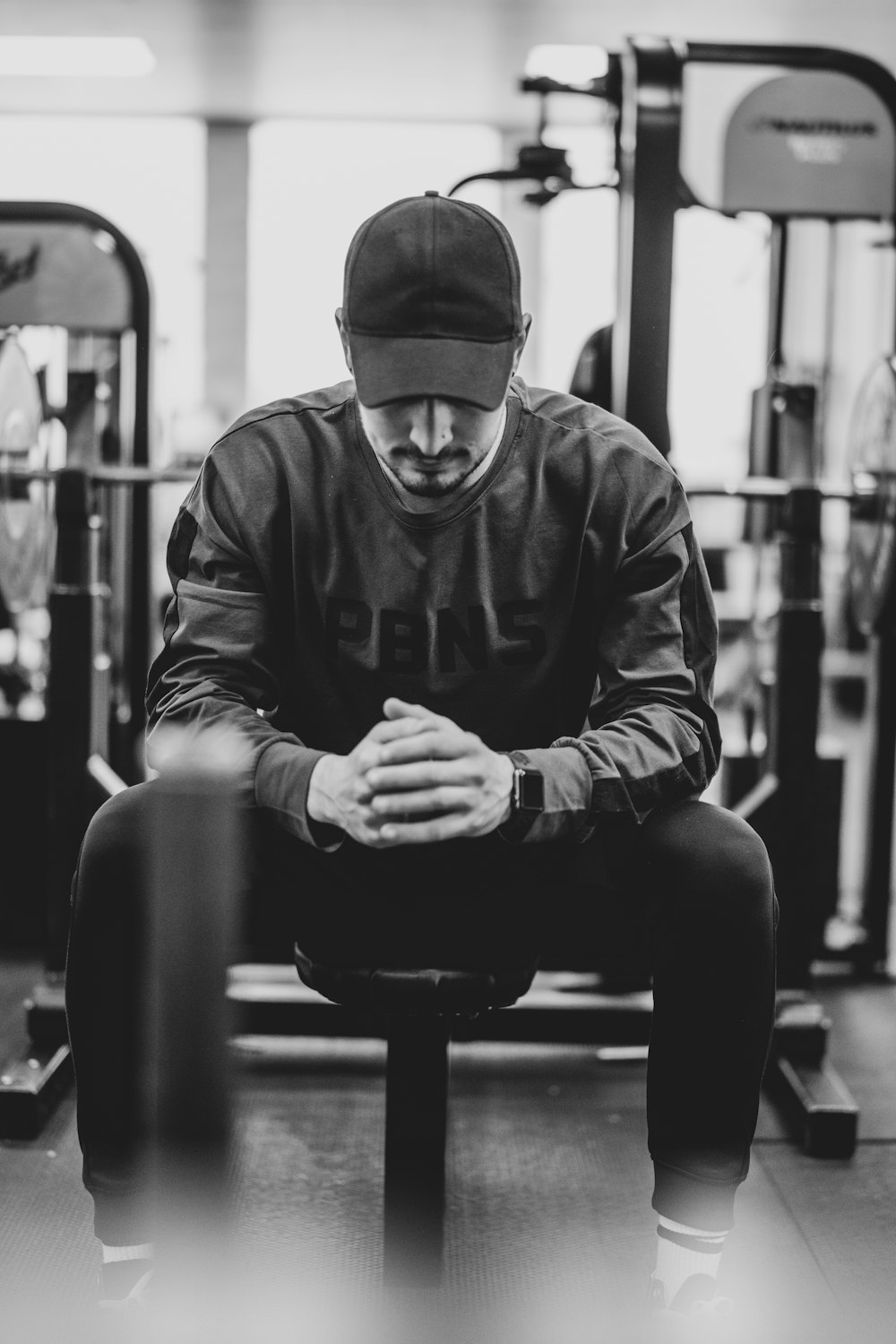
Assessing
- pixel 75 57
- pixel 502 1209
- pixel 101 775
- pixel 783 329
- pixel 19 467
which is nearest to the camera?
pixel 502 1209

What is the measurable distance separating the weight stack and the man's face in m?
1.45

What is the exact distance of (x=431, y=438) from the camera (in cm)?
109

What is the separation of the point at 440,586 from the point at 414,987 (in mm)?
352

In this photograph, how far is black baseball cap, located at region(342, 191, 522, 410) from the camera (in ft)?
3.53

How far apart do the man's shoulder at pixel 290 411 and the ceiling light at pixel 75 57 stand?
5688 millimetres

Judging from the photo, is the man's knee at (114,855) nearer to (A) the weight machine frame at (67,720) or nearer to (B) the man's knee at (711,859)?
(B) the man's knee at (711,859)

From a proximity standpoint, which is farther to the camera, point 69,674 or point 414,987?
point 69,674

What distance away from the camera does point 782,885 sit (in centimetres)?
182

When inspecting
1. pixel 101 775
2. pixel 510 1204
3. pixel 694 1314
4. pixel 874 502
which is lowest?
pixel 510 1204

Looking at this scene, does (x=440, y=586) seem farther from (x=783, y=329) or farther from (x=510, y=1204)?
(x=783, y=329)

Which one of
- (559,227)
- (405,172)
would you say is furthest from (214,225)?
(559,227)

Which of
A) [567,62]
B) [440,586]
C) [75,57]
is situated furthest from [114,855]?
[75,57]

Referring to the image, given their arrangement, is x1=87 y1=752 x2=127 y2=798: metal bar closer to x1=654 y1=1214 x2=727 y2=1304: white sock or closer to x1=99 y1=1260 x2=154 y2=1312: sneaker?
x1=99 y1=1260 x2=154 y2=1312: sneaker

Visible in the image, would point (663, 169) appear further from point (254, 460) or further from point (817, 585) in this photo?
point (254, 460)
